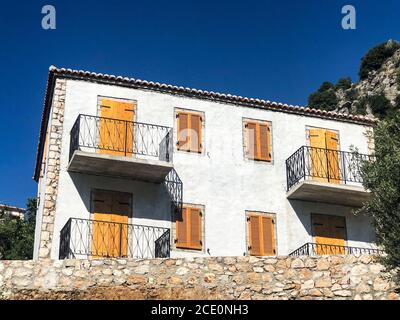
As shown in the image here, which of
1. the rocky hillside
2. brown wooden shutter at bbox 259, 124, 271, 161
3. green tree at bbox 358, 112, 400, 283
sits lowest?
green tree at bbox 358, 112, 400, 283

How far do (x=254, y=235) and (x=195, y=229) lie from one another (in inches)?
81.4

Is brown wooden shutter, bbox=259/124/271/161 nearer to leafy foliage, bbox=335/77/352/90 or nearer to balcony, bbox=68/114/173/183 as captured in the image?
balcony, bbox=68/114/173/183

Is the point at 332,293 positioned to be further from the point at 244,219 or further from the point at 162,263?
the point at 244,219

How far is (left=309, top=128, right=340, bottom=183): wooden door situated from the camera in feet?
Result: 77.2

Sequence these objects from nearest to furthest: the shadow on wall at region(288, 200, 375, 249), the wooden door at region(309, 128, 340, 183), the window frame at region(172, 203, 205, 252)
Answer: the window frame at region(172, 203, 205, 252)
the shadow on wall at region(288, 200, 375, 249)
the wooden door at region(309, 128, 340, 183)

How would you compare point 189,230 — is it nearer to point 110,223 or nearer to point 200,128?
point 110,223

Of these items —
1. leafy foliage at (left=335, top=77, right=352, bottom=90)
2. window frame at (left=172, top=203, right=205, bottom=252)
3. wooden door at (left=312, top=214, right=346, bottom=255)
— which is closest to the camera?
window frame at (left=172, top=203, right=205, bottom=252)

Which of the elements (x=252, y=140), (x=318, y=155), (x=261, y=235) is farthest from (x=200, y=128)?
(x=318, y=155)

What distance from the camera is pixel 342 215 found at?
77.2ft

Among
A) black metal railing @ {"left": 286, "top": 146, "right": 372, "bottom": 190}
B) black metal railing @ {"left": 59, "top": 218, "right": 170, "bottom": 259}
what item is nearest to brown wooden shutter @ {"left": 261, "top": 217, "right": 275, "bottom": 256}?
black metal railing @ {"left": 286, "top": 146, "right": 372, "bottom": 190}

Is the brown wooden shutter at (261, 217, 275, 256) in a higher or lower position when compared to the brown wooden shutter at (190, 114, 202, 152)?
lower

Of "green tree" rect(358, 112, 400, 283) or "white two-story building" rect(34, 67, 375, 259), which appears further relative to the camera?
"white two-story building" rect(34, 67, 375, 259)

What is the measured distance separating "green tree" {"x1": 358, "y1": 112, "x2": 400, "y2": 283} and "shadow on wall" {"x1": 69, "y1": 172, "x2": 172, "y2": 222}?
289 inches
